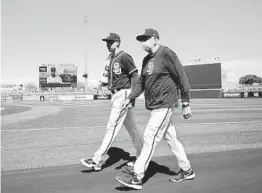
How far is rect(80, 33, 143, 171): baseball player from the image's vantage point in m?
4.43

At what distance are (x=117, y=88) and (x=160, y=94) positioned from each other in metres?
1.00

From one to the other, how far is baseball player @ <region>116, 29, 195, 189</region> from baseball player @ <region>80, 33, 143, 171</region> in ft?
2.21

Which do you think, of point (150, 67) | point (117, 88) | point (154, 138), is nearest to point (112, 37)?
point (117, 88)

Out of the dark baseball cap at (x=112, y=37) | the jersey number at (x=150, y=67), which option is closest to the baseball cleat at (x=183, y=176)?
the jersey number at (x=150, y=67)

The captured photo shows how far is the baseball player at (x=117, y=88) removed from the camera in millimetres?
4434

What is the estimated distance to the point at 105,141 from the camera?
4418mm

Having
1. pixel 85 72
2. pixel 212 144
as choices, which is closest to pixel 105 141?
pixel 212 144

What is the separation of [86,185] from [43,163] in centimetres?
163

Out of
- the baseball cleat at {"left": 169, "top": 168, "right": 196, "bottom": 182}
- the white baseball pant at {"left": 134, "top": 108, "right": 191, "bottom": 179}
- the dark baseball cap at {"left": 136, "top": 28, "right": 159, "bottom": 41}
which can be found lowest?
the baseball cleat at {"left": 169, "top": 168, "right": 196, "bottom": 182}

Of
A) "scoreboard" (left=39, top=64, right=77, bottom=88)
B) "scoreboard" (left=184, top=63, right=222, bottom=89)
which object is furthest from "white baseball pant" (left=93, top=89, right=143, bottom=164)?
"scoreboard" (left=39, top=64, right=77, bottom=88)

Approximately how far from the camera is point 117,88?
15.0 feet

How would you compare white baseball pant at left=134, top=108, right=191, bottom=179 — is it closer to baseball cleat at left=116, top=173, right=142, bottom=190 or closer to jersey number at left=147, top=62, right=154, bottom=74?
baseball cleat at left=116, top=173, right=142, bottom=190

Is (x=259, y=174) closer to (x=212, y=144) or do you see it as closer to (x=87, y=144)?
(x=212, y=144)

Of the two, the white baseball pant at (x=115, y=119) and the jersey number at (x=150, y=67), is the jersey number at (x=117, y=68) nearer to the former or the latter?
the white baseball pant at (x=115, y=119)
